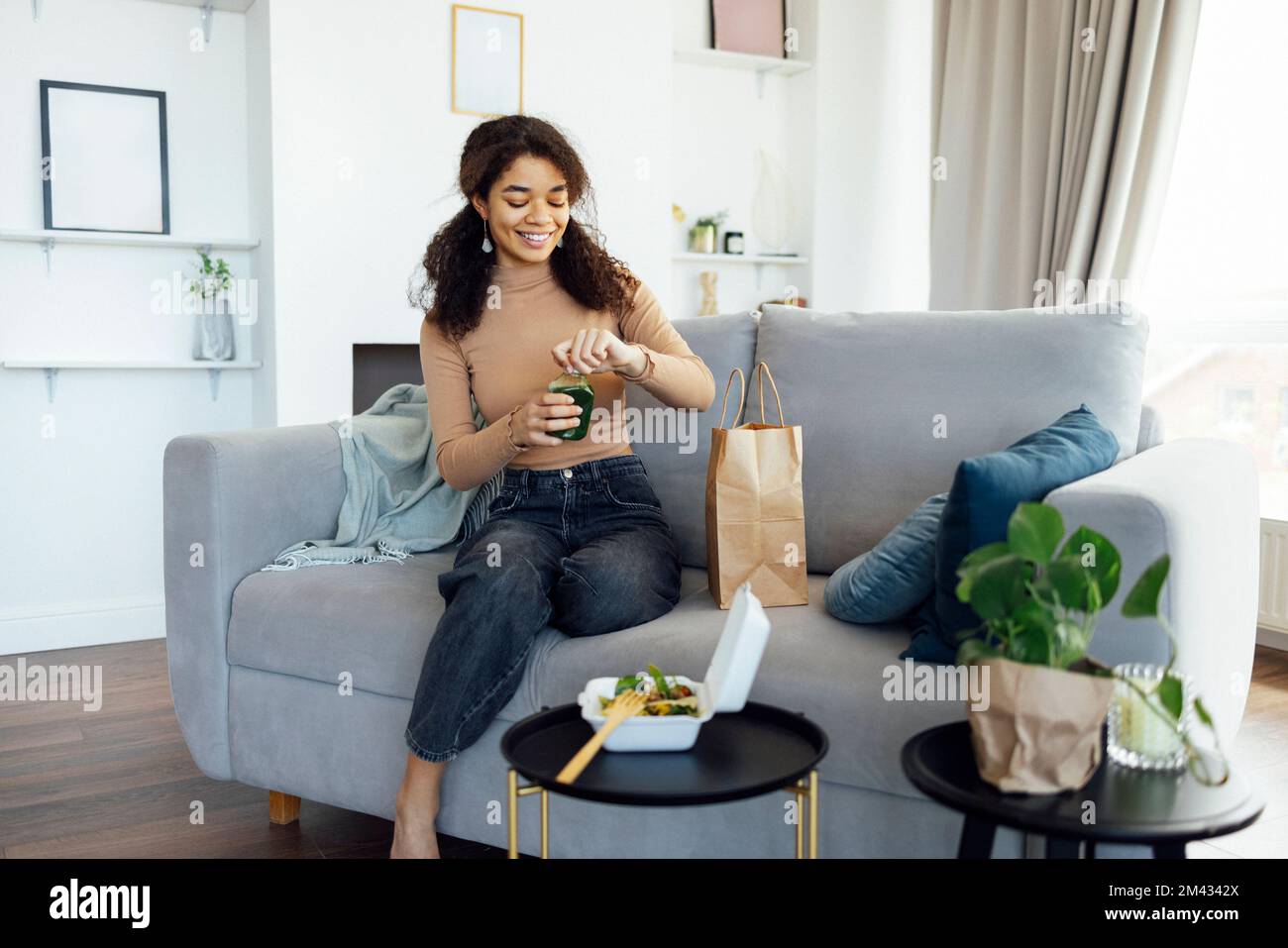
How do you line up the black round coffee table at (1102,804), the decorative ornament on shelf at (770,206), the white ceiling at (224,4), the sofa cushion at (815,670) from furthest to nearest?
the decorative ornament on shelf at (770,206), the white ceiling at (224,4), the sofa cushion at (815,670), the black round coffee table at (1102,804)

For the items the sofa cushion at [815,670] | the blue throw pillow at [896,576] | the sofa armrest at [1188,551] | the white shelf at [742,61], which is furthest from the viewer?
the white shelf at [742,61]

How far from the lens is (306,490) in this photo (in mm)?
2164

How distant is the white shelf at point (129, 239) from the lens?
10.5 feet

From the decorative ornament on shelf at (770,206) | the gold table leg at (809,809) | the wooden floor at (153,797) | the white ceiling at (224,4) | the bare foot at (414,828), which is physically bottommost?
the wooden floor at (153,797)

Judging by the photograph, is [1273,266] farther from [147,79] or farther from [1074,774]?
[147,79]

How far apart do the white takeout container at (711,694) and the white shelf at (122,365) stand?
244 cm

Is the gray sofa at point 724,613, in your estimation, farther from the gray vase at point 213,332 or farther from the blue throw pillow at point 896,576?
the gray vase at point 213,332

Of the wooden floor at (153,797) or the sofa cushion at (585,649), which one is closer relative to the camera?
the sofa cushion at (585,649)

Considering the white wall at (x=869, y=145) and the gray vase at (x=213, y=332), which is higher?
the white wall at (x=869, y=145)

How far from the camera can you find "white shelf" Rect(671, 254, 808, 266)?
13.6ft

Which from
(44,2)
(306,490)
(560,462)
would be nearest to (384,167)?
(44,2)

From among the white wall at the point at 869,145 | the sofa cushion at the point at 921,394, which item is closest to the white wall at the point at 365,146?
the white wall at the point at 869,145

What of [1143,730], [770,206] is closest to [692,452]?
[1143,730]
